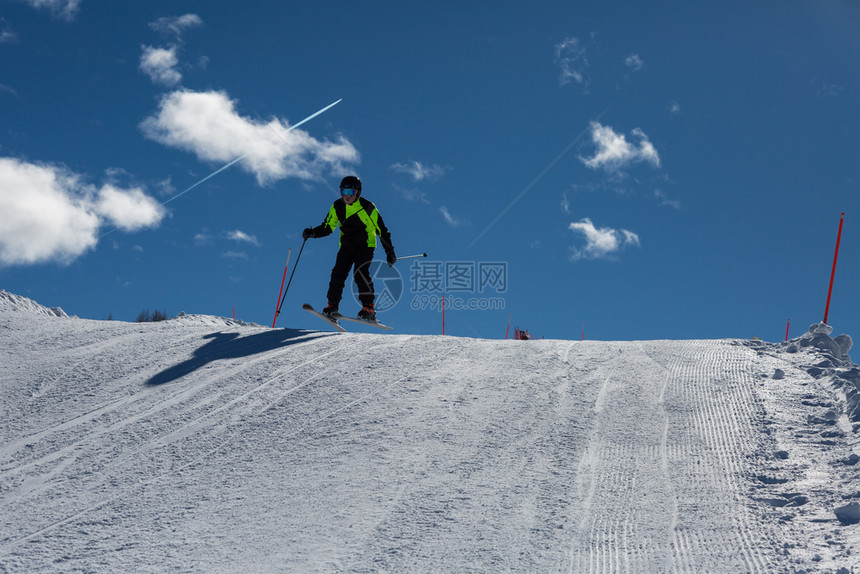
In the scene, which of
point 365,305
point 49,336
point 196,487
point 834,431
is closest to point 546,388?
point 834,431

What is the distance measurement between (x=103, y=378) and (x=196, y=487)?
2670 mm

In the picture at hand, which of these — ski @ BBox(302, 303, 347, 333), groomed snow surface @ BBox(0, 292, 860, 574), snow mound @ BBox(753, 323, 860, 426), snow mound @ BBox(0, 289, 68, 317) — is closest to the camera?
groomed snow surface @ BBox(0, 292, 860, 574)

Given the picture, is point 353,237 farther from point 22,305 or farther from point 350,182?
point 22,305

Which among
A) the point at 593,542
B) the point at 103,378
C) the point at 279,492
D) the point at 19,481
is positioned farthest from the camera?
the point at 103,378

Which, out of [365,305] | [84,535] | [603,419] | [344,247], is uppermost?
[344,247]

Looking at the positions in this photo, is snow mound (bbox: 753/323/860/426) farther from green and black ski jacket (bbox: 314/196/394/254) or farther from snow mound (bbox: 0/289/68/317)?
snow mound (bbox: 0/289/68/317)

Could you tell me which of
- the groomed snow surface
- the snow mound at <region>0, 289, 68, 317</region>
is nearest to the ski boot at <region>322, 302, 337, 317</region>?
the groomed snow surface

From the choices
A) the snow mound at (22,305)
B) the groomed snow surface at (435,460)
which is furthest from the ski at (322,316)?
the snow mound at (22,305)

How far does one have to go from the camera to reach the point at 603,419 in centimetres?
483

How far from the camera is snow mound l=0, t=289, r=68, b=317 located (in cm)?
1057

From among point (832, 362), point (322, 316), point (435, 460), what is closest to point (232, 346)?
point (322, 316)

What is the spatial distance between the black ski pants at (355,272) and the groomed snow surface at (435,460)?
111 inches

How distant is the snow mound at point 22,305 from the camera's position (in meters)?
10.6

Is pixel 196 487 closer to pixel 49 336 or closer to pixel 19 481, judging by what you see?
pixel 19 481
